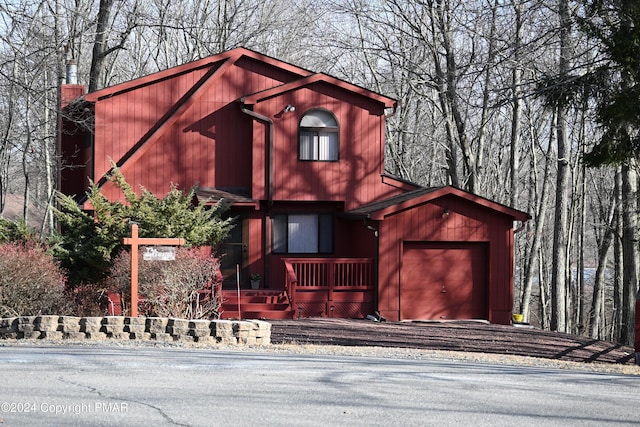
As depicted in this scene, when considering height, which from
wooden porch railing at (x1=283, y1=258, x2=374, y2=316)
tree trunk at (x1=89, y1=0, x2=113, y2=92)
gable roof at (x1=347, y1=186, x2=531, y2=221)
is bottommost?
wooden porch railing at (x1=283, y1=258, x2=374, y2=316)

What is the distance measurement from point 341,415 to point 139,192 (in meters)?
19.0

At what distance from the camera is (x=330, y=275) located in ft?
84.2


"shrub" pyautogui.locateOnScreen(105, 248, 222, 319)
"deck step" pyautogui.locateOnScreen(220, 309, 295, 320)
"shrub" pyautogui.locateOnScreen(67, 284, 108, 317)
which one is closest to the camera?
"shrub" pyautogui.locateOnScreen(105, 248, 222, 319)

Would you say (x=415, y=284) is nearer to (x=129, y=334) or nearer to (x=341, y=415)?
(x=129, y=334)

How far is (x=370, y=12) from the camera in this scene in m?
36.3

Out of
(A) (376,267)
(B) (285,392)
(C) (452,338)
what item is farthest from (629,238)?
(B) (285,392)

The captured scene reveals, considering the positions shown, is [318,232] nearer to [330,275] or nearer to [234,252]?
[234,252]

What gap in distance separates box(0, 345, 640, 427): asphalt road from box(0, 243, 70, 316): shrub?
13.4ft

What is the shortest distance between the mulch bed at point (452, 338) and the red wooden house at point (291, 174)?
1.71m

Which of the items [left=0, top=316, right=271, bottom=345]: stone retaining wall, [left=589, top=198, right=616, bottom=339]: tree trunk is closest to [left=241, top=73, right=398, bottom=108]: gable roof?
[left=0, top=316, right=271, bottom=345]: stone retaining wall

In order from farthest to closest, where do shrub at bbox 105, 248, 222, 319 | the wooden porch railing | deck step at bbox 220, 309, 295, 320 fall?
the wooden porch railing
deck step at bbox 220, 309, 295, 320
shrub at bbox 105, 248, 222, 319

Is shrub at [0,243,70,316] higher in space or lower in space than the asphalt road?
higher

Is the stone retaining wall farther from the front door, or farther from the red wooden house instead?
the front door

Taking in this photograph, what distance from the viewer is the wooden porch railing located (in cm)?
2572
